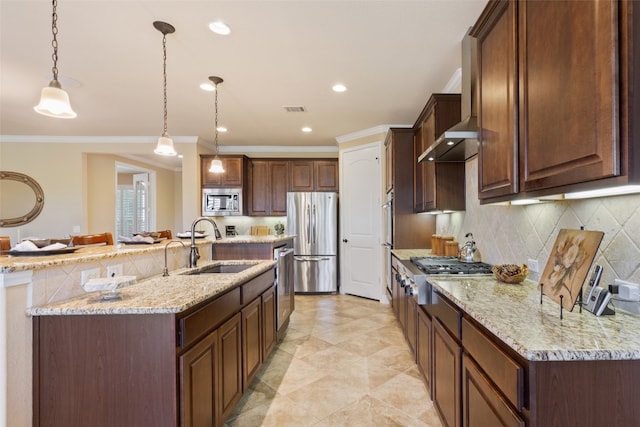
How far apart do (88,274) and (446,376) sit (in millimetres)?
1941

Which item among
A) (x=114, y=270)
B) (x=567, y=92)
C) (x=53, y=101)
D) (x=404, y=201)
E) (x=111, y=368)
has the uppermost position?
(x=53, y=101)

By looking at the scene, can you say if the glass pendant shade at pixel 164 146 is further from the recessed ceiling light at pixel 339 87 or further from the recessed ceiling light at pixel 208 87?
the recessed ceiling light at pixel 339 87

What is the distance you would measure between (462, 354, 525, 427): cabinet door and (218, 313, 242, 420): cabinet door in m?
1.25

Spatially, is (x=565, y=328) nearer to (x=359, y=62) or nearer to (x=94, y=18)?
(x=359, y=62)

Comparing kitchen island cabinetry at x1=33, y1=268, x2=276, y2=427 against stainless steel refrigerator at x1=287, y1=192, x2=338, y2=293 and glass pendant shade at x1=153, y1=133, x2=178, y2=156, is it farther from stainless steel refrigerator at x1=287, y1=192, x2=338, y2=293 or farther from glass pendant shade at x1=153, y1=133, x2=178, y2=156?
stainless steel refrigerator at x1=287, y1=192, x2=338, y2=293

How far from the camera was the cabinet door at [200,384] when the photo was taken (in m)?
1.39

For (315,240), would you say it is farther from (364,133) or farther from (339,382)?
(339,382)

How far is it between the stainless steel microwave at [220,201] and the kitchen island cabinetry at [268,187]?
0.32m

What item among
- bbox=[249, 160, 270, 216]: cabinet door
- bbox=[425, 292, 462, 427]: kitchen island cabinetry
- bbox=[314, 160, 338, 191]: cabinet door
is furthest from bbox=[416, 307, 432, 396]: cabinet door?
bbox=[249, 160, 270, 216]: cabinet door

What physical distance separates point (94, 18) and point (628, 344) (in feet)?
10.8

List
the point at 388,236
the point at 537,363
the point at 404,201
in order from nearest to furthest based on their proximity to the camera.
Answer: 1. the point at 537,363
2. the point at 404,201
3. the point at 388,236

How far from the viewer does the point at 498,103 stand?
5.08ft

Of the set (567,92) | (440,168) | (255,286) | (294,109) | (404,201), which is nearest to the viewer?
(567,92)

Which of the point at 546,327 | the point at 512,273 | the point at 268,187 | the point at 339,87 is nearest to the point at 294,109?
the point at 339,87
